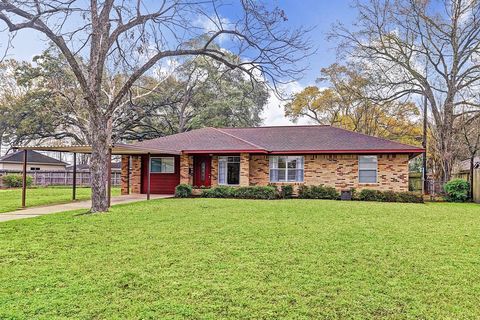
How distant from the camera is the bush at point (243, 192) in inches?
643

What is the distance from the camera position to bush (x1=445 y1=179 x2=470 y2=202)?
17391 mm

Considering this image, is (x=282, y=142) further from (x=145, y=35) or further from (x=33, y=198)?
(x=33, y=198)

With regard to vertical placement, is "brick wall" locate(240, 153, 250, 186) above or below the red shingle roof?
below

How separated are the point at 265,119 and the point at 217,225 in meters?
28.2

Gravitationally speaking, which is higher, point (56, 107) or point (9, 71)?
Answer: point (9, 71)

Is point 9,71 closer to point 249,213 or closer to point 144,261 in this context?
point 249,213

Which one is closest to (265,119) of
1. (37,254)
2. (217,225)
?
(217,225)

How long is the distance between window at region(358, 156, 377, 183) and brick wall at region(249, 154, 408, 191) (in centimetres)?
19

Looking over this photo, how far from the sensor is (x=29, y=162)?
31.6 meters

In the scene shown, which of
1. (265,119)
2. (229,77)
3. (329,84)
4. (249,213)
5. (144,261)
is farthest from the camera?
(265,119)

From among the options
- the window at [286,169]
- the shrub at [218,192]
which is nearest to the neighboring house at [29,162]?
the shrub at [218,192]

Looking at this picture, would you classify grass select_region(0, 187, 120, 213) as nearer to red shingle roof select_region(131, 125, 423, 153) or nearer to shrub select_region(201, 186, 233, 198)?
red shingle roof select_region(131, 125, 423, 153)

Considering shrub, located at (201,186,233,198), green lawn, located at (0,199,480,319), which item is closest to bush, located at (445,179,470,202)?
green lawn, located at (0,199,480,319)

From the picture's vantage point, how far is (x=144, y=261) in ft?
17.3
